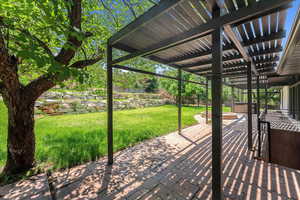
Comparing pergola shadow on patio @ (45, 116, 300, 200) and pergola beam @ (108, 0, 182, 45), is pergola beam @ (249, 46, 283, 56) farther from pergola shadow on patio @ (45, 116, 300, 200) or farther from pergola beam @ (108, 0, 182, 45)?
pergola beam @ (108, 0, 182, 45)

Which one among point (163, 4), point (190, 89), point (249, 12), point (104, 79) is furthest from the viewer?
point (190, 89)

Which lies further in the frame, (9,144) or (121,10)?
(121,10)

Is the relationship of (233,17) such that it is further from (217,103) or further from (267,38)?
(267,38)

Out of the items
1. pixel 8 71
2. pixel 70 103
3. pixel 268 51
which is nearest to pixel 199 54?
pixel 268 51

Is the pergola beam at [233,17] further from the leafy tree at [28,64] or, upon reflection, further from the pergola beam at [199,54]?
the leafy tree at [28,64]

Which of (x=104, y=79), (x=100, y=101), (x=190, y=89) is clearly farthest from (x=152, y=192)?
(x=190, y=89)

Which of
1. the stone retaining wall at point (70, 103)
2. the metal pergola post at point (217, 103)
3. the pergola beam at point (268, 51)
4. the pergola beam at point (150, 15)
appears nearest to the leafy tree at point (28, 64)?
the pergola beam at point (150, 15)

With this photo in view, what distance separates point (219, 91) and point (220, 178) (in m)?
1.03

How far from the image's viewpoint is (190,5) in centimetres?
157

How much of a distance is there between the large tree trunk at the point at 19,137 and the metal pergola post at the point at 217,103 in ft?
10.2

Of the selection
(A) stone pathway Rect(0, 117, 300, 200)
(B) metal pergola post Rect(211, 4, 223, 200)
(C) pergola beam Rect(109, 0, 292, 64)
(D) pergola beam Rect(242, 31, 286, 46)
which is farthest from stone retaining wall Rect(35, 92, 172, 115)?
(D) pergola beam Rect(242, 31, 286, 46)

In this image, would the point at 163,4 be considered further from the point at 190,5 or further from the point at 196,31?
the point at 196,31

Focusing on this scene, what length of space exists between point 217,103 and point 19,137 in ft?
11.1

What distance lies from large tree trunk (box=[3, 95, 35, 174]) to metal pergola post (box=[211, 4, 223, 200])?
10.2 ft
